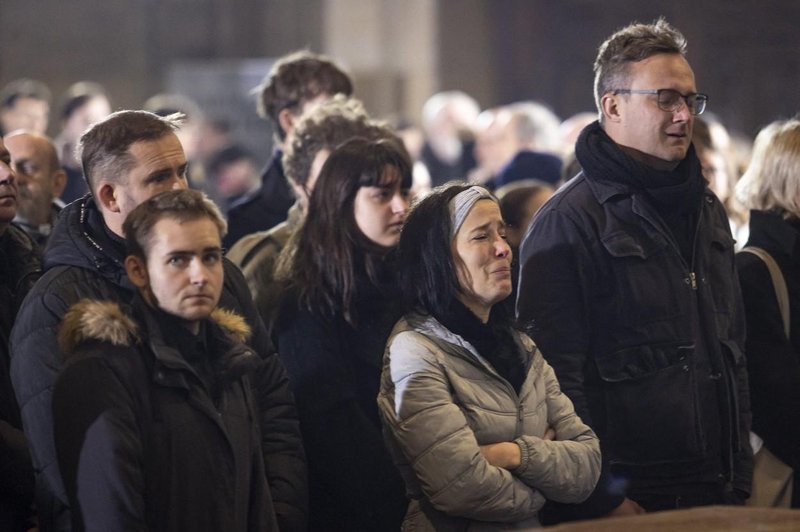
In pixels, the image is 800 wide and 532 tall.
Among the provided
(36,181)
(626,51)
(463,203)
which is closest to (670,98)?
(626,51)

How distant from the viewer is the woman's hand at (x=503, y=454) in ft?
11.0

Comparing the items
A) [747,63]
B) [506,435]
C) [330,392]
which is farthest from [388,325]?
[747,63]

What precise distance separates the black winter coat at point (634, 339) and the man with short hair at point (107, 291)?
0.79m

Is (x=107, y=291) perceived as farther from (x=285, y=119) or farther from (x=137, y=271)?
(x=285, y=119)

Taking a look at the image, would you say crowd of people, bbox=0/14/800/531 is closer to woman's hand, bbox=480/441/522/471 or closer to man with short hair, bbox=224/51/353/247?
woman's hand, bbox=480/441/522/471

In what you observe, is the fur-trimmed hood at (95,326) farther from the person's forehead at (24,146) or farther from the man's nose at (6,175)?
the person's forehead at (24,146)

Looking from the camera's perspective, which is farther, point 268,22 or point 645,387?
point 268,22

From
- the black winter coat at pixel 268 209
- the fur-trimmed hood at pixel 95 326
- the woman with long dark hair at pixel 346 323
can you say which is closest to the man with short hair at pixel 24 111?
the black winter coat at pixel 268 209

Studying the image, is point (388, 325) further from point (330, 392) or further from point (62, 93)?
point (62, 93)

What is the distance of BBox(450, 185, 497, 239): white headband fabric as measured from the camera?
358cm

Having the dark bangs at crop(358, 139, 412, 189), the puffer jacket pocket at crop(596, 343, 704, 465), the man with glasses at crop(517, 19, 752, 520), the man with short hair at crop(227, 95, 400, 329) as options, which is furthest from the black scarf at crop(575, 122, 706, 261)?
the man with short hair at crop(227, 95, 400, 329)

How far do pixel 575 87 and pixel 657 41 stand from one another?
9.29 meters

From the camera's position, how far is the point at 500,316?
3.62 meters

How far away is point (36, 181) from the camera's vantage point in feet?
15.8
